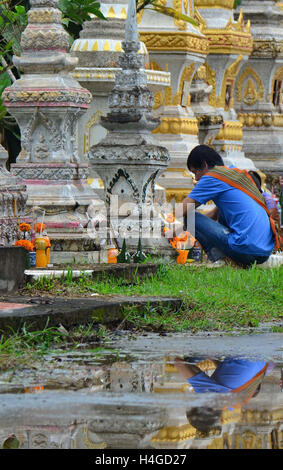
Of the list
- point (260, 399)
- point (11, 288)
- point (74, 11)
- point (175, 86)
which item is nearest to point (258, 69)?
point (175, 86)

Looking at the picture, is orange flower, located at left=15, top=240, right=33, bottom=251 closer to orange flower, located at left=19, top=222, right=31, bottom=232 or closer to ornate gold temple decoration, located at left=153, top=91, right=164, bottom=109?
orange flower, located at left=19, top=222, right=31, bottom=232

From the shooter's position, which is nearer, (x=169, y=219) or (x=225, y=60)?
(x=169, y=219)

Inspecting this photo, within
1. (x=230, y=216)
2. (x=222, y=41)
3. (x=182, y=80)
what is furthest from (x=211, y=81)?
(x=230, y=216)

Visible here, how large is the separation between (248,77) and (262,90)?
33 cm

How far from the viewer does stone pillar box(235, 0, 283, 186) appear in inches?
918

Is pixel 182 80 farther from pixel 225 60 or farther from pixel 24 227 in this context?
pixel 24 227

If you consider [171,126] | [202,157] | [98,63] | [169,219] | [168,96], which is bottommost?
[169,219]

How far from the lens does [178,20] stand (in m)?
17.8

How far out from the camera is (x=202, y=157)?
1185 centimetres

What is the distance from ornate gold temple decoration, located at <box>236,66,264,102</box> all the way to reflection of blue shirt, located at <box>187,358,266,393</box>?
16.7 meters

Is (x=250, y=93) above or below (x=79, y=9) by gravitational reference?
above

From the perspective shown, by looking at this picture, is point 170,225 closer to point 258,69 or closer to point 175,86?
point 175,86

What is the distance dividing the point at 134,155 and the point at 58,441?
7786 millimetres

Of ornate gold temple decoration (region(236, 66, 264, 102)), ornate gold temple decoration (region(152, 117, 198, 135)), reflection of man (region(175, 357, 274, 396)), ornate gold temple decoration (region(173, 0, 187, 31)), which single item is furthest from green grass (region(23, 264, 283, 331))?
ornate gold temple decoration (region(236, 66, 264, 102))
